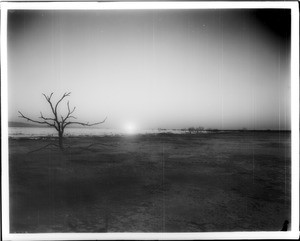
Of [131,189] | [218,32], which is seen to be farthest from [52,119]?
[218,32]

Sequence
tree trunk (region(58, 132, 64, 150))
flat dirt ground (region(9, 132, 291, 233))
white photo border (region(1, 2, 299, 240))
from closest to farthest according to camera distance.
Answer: white photo border (region(1, 2, 299, 240)), flat dirt ground (region(9, 132, 291, 233)), tree trunk (region(58, 132, 64, 150))

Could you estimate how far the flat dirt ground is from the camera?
2609 millimetres

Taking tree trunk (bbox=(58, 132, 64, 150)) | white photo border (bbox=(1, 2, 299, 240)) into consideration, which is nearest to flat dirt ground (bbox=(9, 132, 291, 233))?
tree trunk (bbox=(58, 132, 64, 150))

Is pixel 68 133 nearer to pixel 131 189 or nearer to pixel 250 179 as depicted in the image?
pixel 131 189

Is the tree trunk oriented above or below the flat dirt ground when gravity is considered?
above

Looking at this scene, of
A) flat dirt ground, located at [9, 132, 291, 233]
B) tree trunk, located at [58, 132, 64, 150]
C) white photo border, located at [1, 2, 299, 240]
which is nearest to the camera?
white photo border, located at [1, 2, 299, 240]

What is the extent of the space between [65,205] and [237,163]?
308 cm

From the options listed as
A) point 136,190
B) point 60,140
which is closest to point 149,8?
point 136,190

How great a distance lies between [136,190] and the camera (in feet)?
10.8

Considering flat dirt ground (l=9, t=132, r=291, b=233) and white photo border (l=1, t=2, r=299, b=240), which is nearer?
white photo border (l=1, t=2, r=299, b=240)

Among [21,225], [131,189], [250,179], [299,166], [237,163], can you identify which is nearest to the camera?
[299,166]

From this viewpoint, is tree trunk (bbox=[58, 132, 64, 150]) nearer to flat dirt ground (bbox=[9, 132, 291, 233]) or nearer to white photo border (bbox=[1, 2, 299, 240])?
flat dirt ground (bbox=[9, 132, 291, 233])

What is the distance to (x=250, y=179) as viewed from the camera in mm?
3580

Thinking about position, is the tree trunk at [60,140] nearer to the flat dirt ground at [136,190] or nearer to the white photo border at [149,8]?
the flat dirt ground at [136,190]
